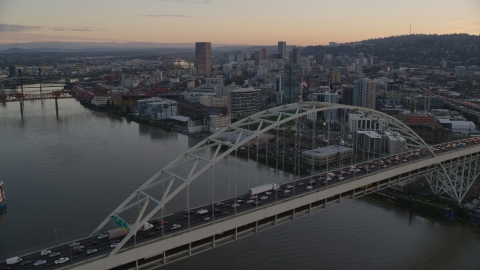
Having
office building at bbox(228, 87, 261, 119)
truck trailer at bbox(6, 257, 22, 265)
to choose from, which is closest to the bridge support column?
truck trailer at bbox(6, 257, 22, 265)

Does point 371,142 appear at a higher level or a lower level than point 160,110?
lower

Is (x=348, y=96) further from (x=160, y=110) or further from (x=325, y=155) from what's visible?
(x=325, y=155)

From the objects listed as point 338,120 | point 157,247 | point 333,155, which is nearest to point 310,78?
point 338,120

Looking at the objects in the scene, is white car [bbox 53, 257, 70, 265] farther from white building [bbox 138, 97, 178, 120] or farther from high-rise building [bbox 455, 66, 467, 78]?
high-rise building [bbox 455, 66, 467, 78]

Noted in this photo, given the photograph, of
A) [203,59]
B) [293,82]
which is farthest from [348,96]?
[203,59]

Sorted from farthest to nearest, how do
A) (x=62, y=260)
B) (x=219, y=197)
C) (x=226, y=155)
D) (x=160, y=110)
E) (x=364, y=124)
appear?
(x=160, y=110), (x=364, y=124), (x=219, y=197), (x=226, y=155), (x=62, y=260)

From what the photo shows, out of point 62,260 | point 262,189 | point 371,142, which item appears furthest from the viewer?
point 371,142

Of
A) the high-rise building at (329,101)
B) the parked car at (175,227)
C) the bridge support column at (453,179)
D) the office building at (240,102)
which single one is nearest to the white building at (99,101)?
the office building at (240,102)
